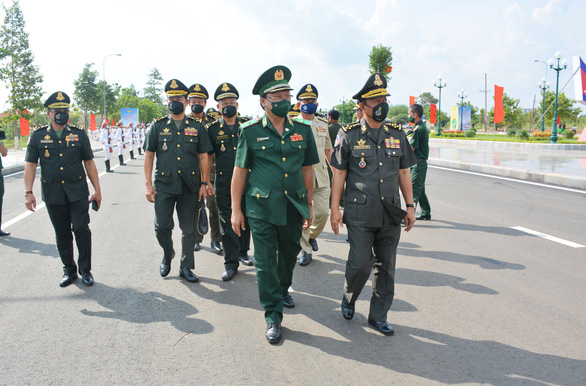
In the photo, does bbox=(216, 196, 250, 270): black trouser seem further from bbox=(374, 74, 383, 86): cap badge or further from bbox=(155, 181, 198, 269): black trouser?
bbox=(374, 74, 383, 86): cap badge

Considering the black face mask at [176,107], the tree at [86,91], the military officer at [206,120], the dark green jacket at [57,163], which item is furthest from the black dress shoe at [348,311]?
the tree at [86,91]

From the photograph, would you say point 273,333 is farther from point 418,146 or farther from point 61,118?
point 418,146

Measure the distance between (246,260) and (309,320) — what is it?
6.19 feet

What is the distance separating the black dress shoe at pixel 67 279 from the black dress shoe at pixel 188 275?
3.88 feet

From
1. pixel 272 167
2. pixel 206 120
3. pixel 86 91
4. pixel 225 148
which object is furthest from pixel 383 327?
pixel 86 91

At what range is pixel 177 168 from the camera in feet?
15.8

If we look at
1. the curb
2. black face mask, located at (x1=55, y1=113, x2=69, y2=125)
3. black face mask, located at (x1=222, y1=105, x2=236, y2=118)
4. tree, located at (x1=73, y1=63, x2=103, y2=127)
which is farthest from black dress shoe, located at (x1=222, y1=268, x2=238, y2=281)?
tree, located at (x1=73, y1=63, x2=103, y2=127)

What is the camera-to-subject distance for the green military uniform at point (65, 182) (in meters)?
4.73

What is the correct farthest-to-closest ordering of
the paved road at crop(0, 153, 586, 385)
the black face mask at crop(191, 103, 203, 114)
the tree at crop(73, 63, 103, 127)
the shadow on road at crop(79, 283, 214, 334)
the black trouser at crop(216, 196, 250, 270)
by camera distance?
the tree at crop(73, 63, 103, 127), the black face mask at crop(191, 103, 203, 114), the black trouser at crop(216, 196, 250, 270), the shadow on road at crop(79, 283, 214, 334), the paved road at crop(0, 153, 586, 385)

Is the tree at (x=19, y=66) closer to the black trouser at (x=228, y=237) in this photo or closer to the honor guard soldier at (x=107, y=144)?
the honor guard soldier at (x=107, y=144)

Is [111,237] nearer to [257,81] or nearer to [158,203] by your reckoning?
[158,203]

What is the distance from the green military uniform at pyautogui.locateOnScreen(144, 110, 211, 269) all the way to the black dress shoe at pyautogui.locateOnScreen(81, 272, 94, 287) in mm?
841

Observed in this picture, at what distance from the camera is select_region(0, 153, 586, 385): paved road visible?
121 inches

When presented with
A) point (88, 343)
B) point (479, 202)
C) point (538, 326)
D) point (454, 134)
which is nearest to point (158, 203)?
point (88, 343)
